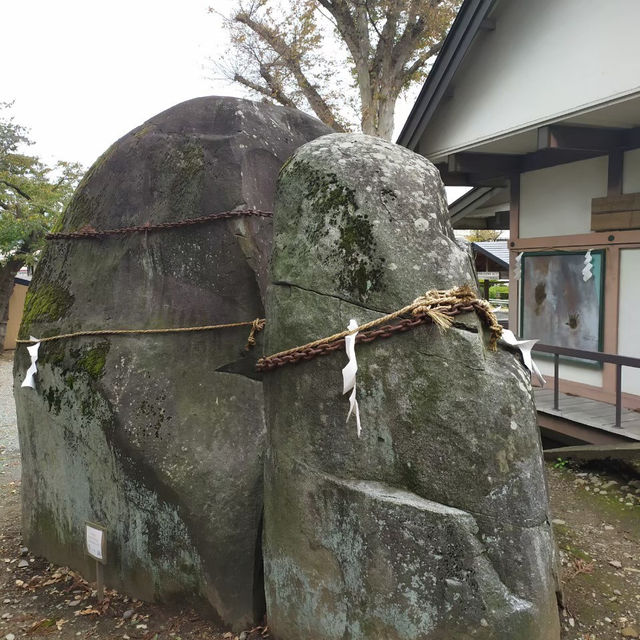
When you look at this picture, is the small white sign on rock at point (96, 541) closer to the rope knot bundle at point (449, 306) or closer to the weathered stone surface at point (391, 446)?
the weathered stone surface at point (391, 446)

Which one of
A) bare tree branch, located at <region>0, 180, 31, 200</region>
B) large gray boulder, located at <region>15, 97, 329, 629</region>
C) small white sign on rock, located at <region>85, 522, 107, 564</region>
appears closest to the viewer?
large gray boulder, located at <region>15, 97, 329, 629</region>

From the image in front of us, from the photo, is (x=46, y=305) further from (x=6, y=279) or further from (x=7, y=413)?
(x=6, y=279)

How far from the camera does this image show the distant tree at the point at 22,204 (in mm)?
15023

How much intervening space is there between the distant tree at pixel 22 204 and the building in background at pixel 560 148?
1167 cm

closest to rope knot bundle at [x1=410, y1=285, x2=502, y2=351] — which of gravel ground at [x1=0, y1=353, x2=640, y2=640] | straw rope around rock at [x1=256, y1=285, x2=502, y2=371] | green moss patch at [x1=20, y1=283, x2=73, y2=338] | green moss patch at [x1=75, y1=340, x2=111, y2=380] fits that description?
straw rope around rock at [x1=256, y1=285, x2=502, y2=371]

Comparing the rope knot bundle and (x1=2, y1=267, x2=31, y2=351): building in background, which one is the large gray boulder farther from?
(x1=2, y1=267, x2=31, y2=351): building in background

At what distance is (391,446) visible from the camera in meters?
2.33

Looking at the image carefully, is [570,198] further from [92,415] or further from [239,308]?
[92,415]

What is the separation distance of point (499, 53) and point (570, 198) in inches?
82.2

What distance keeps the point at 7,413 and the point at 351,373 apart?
9921 mm

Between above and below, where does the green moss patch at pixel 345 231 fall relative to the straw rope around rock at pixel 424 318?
above

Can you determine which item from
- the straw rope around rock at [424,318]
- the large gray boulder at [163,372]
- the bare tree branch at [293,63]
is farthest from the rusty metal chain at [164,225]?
the bare tree branch at [293,63]

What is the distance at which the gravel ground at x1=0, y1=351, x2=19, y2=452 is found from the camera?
8.10 meters

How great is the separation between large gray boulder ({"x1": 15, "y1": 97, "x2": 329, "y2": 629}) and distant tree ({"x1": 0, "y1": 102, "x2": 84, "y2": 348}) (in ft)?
41.0
